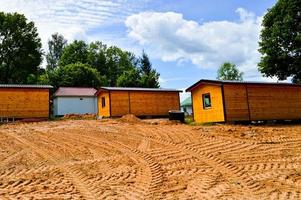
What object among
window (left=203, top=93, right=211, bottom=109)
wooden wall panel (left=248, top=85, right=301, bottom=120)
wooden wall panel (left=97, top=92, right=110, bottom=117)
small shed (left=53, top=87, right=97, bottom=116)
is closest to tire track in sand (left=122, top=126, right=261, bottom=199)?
window (left=203, top=93, right=211, bottom=109)

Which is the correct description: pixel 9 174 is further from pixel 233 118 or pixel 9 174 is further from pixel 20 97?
pixel 20 97

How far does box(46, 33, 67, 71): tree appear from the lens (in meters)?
62.6

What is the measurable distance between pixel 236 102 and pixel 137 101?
10.1 metres

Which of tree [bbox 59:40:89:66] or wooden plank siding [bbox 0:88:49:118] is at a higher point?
tree [bbox 59:40:89:66]

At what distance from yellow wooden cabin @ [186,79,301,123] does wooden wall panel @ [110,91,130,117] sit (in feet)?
22.4

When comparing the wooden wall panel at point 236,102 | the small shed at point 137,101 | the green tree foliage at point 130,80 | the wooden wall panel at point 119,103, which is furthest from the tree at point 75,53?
the wooden wall panel at point 236,102

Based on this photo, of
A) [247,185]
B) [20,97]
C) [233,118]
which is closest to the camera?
[247,185]

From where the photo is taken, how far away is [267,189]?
6.57m

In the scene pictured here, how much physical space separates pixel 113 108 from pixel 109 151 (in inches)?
667

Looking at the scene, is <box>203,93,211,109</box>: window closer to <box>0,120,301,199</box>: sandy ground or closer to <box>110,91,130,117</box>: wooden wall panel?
<box>0,120,301,199</box>: sandy ground

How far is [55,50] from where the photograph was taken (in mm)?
63594

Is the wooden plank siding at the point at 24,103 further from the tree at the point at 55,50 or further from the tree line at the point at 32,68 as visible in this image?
the tree at the point at 55,50

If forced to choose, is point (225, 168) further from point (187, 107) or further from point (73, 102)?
point (187, 107)

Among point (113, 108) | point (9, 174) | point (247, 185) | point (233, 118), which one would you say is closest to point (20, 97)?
point (113, 108)
